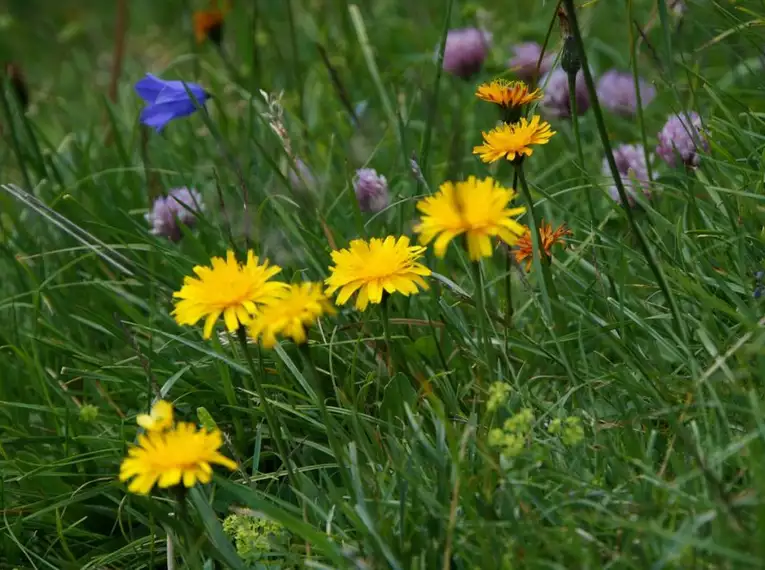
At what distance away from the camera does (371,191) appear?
1.81m

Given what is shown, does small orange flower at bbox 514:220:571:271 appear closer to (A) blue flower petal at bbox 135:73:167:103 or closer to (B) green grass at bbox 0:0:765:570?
(B) green grass at bbox 0:0:765:570

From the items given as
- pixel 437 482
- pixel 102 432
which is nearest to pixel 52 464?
pixel 102 432

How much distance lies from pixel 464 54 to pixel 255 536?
1.53 meters

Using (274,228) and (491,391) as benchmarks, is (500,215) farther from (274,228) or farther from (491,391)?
(274,228)

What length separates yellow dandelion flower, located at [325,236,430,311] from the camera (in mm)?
1219

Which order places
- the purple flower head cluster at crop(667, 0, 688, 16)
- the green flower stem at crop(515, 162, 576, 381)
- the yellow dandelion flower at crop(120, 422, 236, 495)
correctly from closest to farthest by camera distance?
the yellow dandelion flower at crop(120, 422, 236, 495)
the green flower stem at crop(515, 162, 576, 381)
the purple flower head cluster at crop(667, 0, 688, 16)

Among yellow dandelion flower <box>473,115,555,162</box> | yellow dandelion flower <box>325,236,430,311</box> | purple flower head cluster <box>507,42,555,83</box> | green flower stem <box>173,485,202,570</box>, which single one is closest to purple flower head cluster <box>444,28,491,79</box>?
purple flower head cluster <box>507,42,555,83</box>

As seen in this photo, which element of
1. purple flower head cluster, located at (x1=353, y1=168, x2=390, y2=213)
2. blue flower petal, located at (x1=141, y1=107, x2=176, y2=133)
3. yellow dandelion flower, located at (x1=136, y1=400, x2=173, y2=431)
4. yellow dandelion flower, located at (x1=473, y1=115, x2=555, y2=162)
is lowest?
yellow dandelion flower, located at (x1=136, y1=400, x2=173, y2=431)

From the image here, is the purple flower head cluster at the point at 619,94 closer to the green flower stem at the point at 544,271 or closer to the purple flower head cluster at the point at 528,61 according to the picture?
the purple flower head cluster at the point at 528,61

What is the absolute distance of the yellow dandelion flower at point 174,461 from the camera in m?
1.04

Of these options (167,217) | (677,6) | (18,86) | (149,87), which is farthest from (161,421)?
(18,86)

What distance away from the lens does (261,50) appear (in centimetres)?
326

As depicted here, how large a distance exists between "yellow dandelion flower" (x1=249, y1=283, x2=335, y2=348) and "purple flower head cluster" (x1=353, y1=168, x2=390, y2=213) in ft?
2.31

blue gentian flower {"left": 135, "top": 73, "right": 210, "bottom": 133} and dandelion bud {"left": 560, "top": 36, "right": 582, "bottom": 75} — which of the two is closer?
dandelion bud {"left": 560, "top": 36, "right": 582, "bottom": 75}
